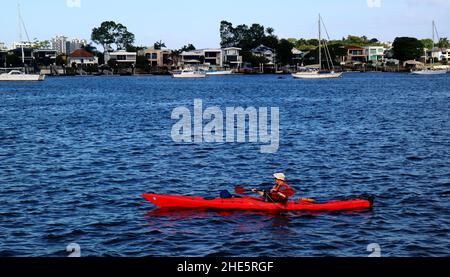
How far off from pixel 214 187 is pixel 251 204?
18.1ft

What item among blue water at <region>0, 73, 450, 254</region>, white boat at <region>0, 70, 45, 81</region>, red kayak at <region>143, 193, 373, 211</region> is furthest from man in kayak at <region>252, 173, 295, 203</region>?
white boat at <region>0, 70, 45, 81</region>

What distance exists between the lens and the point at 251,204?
25203 mm

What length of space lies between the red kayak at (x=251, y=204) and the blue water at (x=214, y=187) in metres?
0.44

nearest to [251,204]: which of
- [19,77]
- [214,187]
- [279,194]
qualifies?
[279,194]

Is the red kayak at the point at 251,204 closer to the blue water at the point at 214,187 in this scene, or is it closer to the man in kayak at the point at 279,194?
the man in kayak at the point at 279,194

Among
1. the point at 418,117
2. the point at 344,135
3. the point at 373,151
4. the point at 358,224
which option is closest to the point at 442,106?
the point at 418,117

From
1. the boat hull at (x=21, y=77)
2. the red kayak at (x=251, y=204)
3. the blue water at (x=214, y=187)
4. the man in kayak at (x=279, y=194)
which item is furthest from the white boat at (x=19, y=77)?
the man in kayak at (x=279, y=194)

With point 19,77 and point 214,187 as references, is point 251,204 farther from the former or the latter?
point 19,77

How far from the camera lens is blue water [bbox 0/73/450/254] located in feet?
69.5

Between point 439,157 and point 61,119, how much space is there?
45844mm

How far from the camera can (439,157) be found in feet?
128
